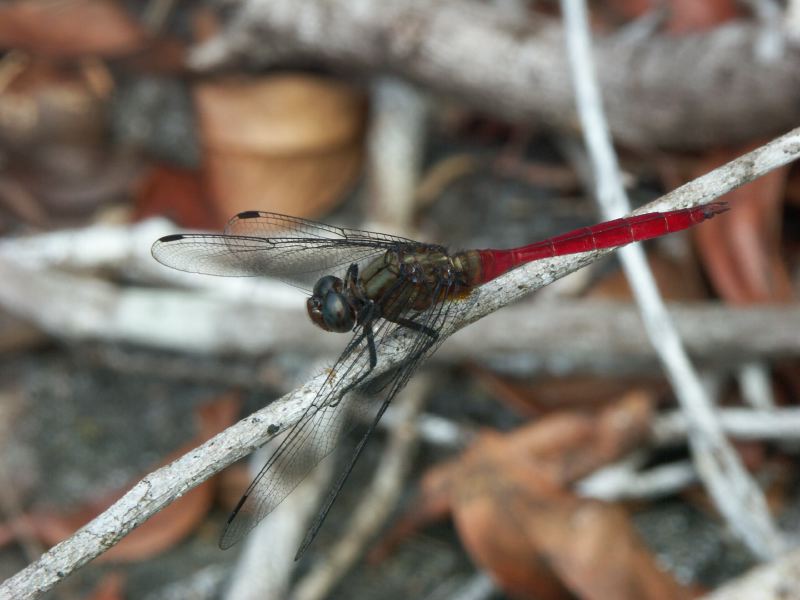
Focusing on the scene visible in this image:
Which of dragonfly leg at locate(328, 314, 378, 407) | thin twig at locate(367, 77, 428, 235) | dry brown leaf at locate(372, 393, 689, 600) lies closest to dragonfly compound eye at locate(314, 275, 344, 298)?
dragonfly leg at locate(328, 314, 378, 407)

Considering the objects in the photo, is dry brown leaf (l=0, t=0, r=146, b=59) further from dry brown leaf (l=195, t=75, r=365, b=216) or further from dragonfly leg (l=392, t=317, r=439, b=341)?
dragonfly leg (l=392, t=317, r=439, b=341)

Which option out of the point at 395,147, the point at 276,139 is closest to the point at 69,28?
the point at 276,139

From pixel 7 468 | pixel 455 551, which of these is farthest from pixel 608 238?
pixel 7 468

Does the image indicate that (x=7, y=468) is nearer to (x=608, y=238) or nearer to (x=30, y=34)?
(x=30, y=34)

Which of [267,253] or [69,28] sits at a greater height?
[69,28]

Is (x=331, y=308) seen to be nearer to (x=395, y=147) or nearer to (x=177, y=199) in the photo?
(x=395, y=147)

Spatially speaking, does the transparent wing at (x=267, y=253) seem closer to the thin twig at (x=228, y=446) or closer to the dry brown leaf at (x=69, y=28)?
the thin twig at (x=228, y=446)

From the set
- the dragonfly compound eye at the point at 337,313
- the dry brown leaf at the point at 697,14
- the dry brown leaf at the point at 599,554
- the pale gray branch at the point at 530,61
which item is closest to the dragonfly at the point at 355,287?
the dragonfly compound eye at the point at 337,313
